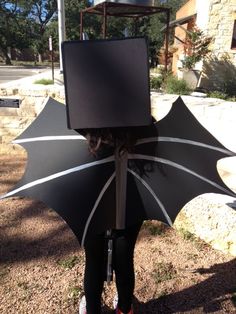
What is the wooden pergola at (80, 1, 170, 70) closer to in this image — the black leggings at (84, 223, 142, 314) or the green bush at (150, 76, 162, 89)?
the green bush at (150, 76, 162, 89)

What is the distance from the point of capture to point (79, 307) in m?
2.58

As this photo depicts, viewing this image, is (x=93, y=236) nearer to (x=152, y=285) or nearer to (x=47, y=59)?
(x=152, y=285)

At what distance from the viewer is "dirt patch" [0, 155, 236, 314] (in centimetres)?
270

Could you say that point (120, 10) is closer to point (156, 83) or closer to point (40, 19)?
point (156, 83)

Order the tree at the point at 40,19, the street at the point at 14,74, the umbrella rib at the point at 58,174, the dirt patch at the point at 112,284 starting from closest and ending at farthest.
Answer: the umbrella rib at the point at 58,174, the dirt patch at the point at 112,284, the street at the point at 14,74, the tree at the point at 40,19

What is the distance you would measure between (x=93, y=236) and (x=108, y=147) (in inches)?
20.1

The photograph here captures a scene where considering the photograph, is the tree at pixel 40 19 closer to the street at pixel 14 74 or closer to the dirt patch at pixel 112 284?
the street at pixel 14 74

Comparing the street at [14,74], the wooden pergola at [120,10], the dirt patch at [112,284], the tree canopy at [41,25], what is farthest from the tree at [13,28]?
the dirt patch at [112,284]

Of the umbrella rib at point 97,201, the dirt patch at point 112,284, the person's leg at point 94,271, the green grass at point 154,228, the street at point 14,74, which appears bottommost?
the street at point 14,74

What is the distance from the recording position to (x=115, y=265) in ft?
7.09

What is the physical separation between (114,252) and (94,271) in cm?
15

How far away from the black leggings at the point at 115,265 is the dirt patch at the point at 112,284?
0.44 m

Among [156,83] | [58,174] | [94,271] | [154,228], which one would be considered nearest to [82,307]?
[94,271]

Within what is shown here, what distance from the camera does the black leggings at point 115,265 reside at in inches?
80.7
